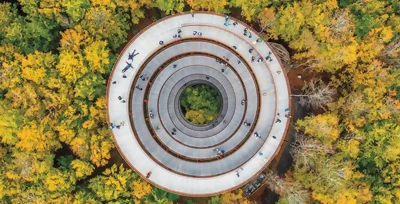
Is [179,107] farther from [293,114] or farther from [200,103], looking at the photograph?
[293,114]

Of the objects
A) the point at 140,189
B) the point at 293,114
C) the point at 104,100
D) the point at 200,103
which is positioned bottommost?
the point at 140,189

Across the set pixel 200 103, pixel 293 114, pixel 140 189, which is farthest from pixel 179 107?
pixel 293 114

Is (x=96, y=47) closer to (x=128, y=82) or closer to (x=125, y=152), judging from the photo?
(x=128, y=82)

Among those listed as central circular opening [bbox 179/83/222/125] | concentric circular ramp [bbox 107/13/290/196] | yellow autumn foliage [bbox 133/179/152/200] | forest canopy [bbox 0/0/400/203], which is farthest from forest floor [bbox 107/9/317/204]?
central circular opening [bbox 179/83/222/125]

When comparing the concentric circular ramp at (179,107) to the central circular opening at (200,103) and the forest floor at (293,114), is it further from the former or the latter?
the forest floor at (293,114)

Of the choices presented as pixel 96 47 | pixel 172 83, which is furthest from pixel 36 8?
pixel 172 83
